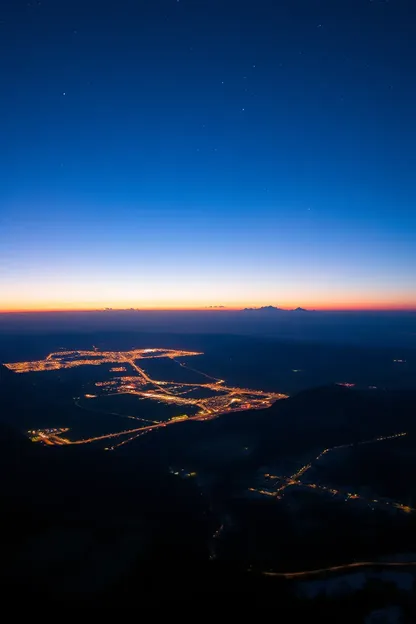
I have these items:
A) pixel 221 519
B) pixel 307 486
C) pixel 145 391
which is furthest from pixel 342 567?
pixel 145 391

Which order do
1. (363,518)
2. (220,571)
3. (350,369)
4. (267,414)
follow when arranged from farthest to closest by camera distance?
1. (350,369)
2. (267,414)
3. (363,518)
4. (220,571)

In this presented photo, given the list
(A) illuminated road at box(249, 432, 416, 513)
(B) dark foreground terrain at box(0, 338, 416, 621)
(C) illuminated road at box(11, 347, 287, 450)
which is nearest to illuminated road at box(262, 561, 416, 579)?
(B) dark foreground terrain at box(0, 338, 416, 621)

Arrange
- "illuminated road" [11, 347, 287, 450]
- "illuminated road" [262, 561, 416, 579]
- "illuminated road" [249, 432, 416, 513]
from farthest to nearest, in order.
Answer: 1. "illuminated road" [11, 347, 287, 450]
2. "illuminated road" [249, 432, 416, 513]
3. "illuminated road" [262, 561, 416, 579]

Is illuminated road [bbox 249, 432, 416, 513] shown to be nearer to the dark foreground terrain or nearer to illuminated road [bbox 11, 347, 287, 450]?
the dark foreground terrain

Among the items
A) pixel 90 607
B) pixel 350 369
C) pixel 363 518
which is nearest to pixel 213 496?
pixel 363 518

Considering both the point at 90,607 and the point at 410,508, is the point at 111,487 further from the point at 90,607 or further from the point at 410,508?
the point at 410,508

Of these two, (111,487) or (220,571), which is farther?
(111,487)
